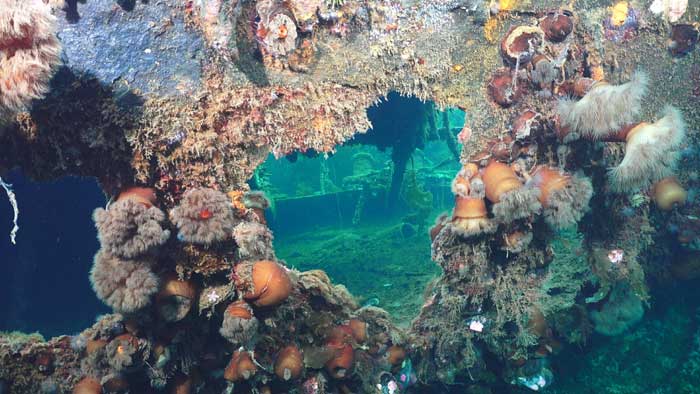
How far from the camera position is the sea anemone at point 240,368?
3602mm

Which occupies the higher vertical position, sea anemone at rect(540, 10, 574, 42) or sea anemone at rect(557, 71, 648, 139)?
sea anemone at rect(540, 10, 574, 42)

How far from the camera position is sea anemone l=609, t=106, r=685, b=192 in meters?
3.26

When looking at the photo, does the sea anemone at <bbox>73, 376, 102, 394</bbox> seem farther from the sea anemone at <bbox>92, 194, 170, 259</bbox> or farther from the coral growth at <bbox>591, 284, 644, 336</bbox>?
the coral growth at <bbox>591, 284, 644, 336</bbox>

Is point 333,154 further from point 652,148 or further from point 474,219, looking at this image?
point 652,148

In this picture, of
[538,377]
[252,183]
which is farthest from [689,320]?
[252,183]

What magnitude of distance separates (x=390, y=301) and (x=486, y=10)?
4465 millimetres

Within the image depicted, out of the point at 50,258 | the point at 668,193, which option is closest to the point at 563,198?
the point at 668,193

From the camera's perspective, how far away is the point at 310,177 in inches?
770

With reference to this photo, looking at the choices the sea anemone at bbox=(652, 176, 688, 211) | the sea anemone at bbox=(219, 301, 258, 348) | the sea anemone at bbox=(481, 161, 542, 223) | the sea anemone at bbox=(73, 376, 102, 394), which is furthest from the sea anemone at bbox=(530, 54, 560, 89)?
the sea anemone at bbox=(73, 376, 102, 394)

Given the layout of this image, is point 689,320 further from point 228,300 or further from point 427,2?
point 228,300

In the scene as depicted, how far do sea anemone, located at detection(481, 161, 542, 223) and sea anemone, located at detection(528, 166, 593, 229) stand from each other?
14 cm

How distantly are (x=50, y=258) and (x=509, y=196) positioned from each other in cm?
989

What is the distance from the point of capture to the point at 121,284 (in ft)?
9.36

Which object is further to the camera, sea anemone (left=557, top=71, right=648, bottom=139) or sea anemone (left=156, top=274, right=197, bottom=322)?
sea anemone (left=557, top=71, right=648, bottom=139)
